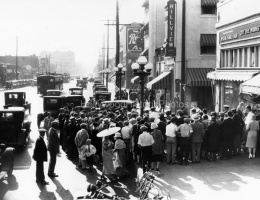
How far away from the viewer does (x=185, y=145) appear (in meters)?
13.9

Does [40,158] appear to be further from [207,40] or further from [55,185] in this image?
[207,40]

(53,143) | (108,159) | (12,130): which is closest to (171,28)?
(12,130)

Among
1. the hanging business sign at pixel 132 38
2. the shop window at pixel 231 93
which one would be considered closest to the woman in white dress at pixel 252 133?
the shop window at pixel 231 93

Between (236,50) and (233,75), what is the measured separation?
193 centimetres

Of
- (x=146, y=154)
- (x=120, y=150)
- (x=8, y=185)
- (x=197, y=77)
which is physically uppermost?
(x=197, y=77)

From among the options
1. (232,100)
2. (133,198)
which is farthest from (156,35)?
(133,198)

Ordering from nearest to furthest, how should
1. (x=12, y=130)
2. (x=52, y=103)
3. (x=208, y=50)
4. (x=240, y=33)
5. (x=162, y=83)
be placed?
(x=12, y=130), (x=240, y=33), (x=52, y=103), (x=208, y=50), (x=162, y=83)

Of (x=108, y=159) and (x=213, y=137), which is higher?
(x=213, y=137)

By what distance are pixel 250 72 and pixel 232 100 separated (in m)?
3.93

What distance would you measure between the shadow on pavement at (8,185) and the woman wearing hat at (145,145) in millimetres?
3850

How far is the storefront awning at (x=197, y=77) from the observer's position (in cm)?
3163

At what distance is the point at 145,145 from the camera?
1257 cm

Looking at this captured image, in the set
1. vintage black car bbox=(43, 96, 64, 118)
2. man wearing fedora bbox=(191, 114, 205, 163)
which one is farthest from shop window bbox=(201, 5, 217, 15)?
man wearing fedora bbox=(191, 114, 205, 163)

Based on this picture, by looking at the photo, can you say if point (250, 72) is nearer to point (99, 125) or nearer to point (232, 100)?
point (232, 100)
